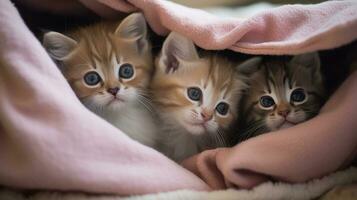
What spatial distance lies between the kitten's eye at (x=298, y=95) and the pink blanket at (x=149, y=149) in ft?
0.51

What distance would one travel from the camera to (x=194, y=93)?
1255mm

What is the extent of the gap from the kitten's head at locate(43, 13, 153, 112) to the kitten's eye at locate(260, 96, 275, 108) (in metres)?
0.30

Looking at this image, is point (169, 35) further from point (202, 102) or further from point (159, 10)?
point (202, 102)

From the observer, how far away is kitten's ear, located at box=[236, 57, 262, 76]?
126 cm

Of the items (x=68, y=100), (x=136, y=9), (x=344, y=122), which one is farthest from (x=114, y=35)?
(x=344, y=122)

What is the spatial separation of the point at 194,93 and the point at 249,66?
0.16 metres

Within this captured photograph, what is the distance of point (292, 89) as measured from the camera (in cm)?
125

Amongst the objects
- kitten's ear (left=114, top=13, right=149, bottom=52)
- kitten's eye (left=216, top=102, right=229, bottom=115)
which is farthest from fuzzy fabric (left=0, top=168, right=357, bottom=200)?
kitten's ear (left=114, top=13, right=149, bottom=52)

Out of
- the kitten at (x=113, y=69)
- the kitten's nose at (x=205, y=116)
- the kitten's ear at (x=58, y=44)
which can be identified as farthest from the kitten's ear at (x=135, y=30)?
the kitten's nose at (x=205, y=116)

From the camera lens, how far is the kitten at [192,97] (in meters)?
1.24

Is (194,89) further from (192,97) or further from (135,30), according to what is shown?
(135,30)

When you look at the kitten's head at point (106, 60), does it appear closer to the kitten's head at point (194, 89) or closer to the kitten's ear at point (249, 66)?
the kitten's head at point (194, 89)

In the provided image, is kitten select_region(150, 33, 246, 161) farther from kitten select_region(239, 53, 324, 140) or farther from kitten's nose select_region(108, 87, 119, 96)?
kitten's nose select_region(108, 87, 119, 96)

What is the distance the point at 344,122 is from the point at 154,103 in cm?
50
